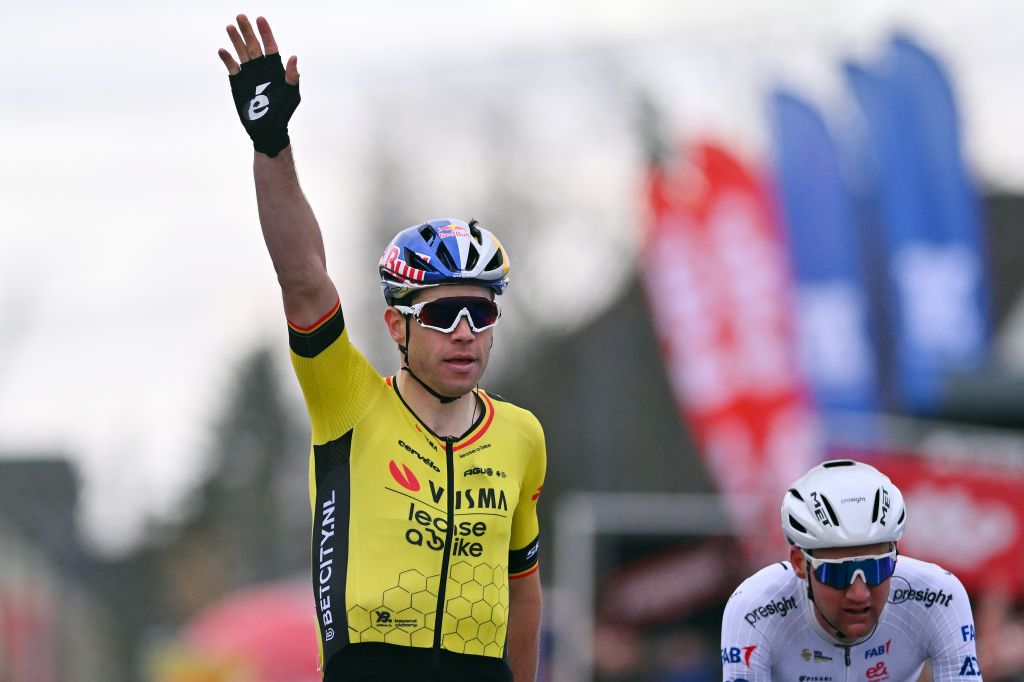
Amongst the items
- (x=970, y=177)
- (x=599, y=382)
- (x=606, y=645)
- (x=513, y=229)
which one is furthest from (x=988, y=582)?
(x=513, y=229)

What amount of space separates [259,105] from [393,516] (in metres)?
1.48

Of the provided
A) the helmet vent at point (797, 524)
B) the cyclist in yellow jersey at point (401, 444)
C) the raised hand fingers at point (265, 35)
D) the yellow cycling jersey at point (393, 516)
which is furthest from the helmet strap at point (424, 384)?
the helmet vent at point (797, 524)

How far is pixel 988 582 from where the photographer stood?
18.6 m

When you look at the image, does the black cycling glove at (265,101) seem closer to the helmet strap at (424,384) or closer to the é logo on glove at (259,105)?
the é logo on glove at (259,105)

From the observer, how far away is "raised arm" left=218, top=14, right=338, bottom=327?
6.04 metres

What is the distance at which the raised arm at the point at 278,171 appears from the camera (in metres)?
6.04

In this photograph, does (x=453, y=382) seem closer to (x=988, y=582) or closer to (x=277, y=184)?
(x=277, y=184)

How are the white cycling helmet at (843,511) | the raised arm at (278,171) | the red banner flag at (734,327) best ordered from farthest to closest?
1. the red banner flag at (734,327)
2. the white cycling helmet at (843,511)
3. the raised arm at (278,171)

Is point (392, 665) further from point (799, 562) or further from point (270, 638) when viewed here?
point (270, 638)

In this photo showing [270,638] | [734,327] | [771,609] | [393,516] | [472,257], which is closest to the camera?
[393,516]

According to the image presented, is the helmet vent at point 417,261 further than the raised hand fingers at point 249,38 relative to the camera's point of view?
Yes

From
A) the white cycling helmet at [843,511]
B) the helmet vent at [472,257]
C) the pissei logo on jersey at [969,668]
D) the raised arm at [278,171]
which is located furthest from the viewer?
the pissei logo on jersey at [969,668]

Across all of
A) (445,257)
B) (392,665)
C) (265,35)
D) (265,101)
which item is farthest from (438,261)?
(392,665)

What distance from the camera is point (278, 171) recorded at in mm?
6078
